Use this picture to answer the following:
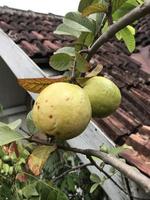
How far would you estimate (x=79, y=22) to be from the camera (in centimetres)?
94

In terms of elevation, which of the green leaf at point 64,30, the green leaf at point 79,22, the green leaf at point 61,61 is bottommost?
the green leaf at point 61,61

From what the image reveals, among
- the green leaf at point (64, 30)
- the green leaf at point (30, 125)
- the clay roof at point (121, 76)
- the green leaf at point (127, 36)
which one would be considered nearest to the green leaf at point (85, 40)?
the green leaf at point (64, 30)

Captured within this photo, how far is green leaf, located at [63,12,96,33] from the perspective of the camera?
0.94 metres

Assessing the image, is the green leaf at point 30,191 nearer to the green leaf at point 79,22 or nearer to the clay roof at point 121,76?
the clay roof at point 121,76

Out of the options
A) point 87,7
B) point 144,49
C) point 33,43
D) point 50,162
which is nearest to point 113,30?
point 87,7

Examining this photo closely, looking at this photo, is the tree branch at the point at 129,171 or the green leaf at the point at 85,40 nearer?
the tree branch at the point at 129,171

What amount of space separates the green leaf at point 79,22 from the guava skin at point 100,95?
0.11m

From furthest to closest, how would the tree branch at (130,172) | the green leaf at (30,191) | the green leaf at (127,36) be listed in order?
1. the green leaf at (30,191)
2. the green leaf at (127,36)
3. the tree branch at (130,172)

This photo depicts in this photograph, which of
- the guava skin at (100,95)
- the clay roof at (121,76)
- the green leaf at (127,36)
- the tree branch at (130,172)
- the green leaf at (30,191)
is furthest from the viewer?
the clay roof at (121,76)

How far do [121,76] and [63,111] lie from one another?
2671 mm

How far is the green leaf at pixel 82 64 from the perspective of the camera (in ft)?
2.94

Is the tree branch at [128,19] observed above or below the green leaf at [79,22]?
above

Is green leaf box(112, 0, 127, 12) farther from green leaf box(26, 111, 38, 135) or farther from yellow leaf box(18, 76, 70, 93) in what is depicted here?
green leaf box(26, 111, 38, 135)

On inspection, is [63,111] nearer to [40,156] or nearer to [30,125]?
[40,156]
